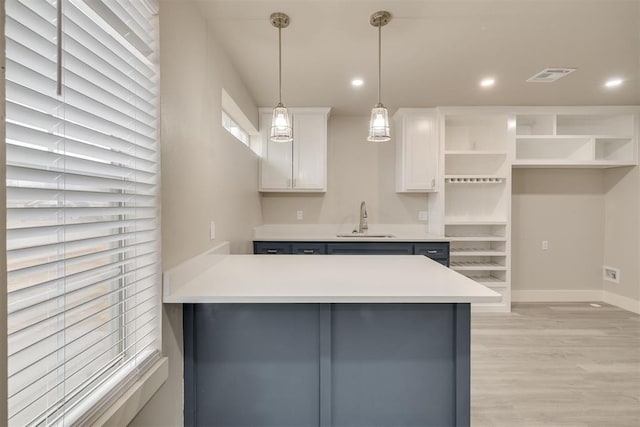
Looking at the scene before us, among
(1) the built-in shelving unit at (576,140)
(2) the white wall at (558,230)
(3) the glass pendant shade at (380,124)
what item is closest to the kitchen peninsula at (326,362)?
(3) the glass pendant shade at (380,124)

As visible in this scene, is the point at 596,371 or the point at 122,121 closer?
the point at 122,121

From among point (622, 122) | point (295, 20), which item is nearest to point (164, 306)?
point (295, 20)

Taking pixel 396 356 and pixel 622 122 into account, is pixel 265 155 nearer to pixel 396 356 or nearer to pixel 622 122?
pixel 396 356

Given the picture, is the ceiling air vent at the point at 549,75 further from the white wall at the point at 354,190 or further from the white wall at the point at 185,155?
the white wall at the point at 185,155

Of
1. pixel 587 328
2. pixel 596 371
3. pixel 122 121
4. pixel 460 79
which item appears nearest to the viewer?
pixel 122 121

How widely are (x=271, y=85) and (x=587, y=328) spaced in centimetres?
395

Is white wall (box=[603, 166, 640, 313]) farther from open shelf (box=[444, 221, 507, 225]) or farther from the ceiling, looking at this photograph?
open shelf (box=[444, 221, 507, 225])

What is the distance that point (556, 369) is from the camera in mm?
2482

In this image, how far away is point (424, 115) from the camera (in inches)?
147

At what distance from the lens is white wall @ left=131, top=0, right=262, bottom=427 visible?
1351 millimetres

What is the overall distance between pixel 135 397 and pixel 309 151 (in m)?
3.03

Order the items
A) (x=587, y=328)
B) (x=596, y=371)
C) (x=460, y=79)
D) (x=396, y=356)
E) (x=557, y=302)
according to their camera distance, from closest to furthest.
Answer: (x=396, y=356) → (x=596, y=371) → (x=460, y=79) → (x=587, y=328) → (x=557, y=302)

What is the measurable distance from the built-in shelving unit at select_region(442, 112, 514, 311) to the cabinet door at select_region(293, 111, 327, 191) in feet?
4.72

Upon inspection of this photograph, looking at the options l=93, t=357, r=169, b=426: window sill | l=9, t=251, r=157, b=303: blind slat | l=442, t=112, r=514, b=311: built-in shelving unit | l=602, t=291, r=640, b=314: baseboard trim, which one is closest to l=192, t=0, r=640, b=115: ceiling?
l=442, t=112, r=514, b=311: built-in shelving unit
